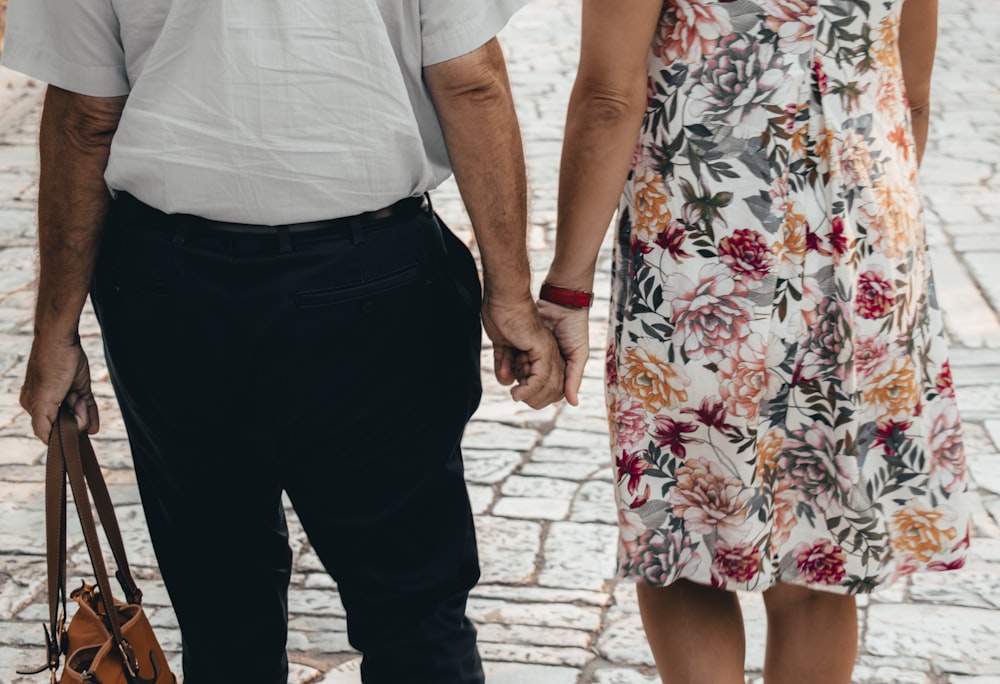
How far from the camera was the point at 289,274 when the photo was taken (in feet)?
5.55

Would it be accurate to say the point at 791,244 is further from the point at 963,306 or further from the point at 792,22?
the point at 963,306

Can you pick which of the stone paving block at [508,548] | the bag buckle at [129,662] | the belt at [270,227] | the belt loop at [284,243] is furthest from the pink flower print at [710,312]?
the stone paving block at [508,548]

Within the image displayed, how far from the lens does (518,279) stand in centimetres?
192

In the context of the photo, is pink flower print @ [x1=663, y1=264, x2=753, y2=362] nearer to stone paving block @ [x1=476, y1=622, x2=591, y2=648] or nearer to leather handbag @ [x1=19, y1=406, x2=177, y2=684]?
leather handbag @ [x1=19, y1=406, x2=177, y2=684]

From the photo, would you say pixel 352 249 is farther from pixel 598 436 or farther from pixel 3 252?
pixel 3 252

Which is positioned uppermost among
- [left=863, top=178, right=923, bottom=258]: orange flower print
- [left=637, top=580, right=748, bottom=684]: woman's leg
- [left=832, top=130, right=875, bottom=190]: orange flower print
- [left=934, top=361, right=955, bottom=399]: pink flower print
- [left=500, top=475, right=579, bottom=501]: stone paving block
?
[left=832, top=130, right=875, bottom=190]: orange flower print

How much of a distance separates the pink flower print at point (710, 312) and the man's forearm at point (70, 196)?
2.93 ft

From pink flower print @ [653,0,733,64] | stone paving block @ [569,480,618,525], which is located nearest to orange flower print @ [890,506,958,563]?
pink flower print @ [653,0,733,64]

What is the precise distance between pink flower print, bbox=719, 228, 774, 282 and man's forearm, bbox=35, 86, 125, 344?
0.94 metres

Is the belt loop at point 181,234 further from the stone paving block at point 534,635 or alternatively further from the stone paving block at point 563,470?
the stone paving block at point 563,470

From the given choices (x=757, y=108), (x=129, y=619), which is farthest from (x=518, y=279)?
(x=129, y=619)

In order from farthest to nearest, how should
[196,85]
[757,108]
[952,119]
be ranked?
1. [952,119]
2. [757,108]
3. [196,85]

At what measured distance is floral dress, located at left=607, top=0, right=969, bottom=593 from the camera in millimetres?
1849

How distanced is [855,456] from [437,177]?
31.9 inches
